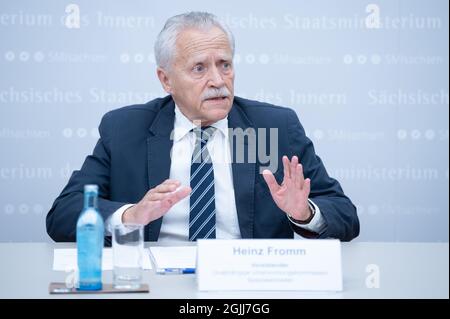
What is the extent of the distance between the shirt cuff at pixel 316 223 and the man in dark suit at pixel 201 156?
0.10 metres

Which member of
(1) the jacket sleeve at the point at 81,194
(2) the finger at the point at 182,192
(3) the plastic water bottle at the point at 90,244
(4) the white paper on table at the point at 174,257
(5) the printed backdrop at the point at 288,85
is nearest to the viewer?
(3) the plastic water bottle at the point at 90,244

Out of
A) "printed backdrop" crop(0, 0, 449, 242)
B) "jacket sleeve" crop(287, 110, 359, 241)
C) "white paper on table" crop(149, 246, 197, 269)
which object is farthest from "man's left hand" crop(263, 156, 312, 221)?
"printed backdrop" crop(0, 0, 449, 242)

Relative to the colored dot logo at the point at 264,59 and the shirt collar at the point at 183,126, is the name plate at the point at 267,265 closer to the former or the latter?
the shirt collar at the point at 183,126

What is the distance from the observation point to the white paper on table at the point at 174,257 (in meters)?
2.29

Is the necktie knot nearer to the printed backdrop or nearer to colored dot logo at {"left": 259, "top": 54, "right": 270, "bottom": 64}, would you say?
the printed backdrop

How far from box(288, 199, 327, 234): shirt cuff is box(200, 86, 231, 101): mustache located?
0.60 meters

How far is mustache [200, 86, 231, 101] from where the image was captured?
3.06m

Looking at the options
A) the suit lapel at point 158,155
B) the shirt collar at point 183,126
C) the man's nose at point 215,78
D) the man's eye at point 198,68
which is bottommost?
the suit lapel at point 158,155

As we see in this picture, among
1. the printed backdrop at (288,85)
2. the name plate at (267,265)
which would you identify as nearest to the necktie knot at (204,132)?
the name plate at (267,265)

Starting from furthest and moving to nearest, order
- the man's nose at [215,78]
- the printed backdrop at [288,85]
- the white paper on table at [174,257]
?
the printed backdrop at [288,85]
the man's nose at [215,78]
the white paper on table at [174,257]

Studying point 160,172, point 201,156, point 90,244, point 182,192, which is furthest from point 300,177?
point 90,244

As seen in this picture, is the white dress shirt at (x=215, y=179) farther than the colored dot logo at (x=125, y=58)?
No

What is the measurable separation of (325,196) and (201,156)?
0.54 meters
